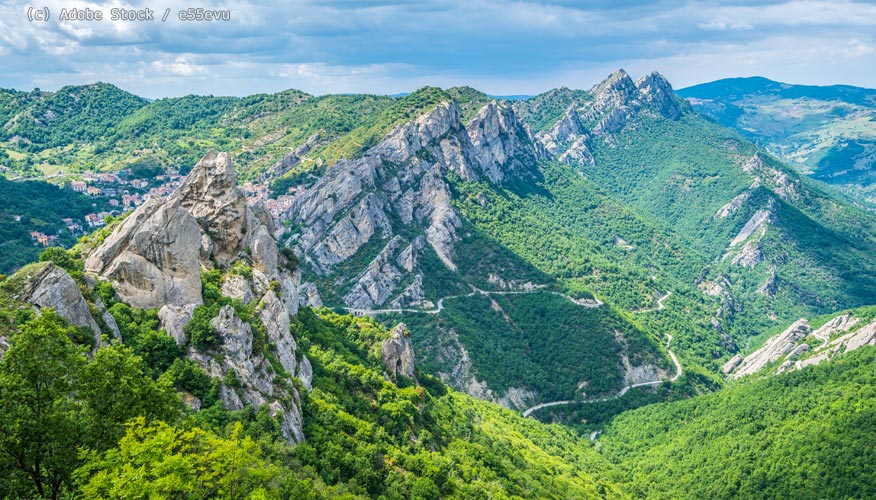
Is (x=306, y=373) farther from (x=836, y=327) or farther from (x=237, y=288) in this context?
(x=836, y=327)

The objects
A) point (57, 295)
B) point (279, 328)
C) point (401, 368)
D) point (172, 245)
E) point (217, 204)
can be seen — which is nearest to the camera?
point (57, 295)

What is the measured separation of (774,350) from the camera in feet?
575

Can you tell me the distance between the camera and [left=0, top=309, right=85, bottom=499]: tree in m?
28.1

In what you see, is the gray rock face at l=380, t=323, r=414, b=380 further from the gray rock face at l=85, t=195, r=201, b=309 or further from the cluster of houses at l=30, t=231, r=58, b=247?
the cluster of houses at l=30, t=231, r=58, b=247

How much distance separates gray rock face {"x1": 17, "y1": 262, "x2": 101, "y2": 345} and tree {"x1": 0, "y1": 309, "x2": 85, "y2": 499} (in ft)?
37.4

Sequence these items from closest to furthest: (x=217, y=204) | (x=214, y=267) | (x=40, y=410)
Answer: (x=40, y=410), (x=214, y=267), (x=217, y=204)

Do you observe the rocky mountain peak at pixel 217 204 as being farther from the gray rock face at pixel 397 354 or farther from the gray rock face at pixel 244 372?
the gray rock face at pixel 397 354

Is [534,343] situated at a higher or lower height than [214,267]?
lower

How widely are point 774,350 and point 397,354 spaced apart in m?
131

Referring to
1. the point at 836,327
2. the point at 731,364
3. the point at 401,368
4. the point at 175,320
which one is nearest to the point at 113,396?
the point at 175,320

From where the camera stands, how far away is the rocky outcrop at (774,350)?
171 metres

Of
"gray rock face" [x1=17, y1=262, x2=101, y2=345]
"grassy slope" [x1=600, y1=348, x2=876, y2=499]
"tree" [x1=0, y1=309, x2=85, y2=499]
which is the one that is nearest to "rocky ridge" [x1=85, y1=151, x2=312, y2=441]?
"gray rock face" [x1=17, y1=262, x2=101, y2=345]

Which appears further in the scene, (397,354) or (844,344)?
(844,344)

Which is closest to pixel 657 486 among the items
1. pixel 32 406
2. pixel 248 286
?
pixel 248 286
